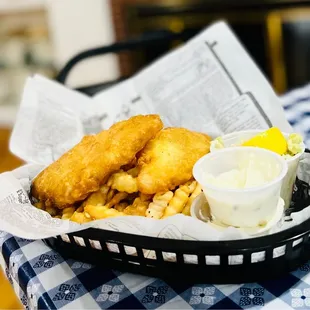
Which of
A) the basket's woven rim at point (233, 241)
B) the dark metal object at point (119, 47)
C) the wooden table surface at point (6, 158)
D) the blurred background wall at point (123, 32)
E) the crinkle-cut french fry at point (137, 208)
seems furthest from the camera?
the wooden table surface at point (6, 158)

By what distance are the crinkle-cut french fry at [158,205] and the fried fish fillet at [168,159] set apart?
12mm

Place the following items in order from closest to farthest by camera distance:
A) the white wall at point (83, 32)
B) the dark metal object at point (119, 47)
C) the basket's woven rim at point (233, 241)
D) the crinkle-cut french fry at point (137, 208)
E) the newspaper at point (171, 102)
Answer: the basket's woven rim at point (233, 241) < the crinkle-cut french fry at point (137, 208) < the newspaper at point (171, 102) < the dark metal object at point (119, 47) < the white wall at point (83, 32)

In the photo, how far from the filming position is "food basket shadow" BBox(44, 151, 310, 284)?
1.69 feet

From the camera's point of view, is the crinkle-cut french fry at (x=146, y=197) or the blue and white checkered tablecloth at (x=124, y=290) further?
the crinkle-cut french fry at (x=146, y=197)

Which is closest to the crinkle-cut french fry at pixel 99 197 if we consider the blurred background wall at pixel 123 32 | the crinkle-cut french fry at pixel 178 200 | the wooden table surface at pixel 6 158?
the crinkle-cut french fry at pixel 178 200

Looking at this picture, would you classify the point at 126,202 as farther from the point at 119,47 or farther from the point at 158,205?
the point at 119,47

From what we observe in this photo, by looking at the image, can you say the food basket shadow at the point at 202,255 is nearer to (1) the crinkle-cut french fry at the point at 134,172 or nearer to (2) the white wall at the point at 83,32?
(1) the crinkle-cut french fry at the point at 134,172

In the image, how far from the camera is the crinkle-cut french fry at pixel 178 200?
0.59m

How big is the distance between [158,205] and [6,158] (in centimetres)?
208

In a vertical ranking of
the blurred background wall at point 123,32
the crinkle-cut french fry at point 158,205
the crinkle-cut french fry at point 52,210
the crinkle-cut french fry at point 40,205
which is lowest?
the blurred background wall at point 123,32

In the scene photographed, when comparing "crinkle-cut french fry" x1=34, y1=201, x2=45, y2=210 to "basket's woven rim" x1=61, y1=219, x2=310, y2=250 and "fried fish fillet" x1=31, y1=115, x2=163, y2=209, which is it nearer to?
"fried fish fillet" x1=31, y1=115, x2=163, y2=209

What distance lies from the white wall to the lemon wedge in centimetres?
175

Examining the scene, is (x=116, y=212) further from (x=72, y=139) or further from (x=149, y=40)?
(x=149, y=40)

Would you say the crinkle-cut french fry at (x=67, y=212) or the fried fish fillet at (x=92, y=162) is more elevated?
the fried fish fillet at (x=92, y=162)
